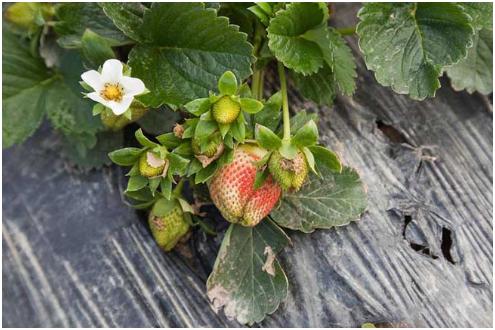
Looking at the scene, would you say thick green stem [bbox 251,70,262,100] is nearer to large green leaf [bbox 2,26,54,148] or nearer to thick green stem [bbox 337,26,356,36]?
thick green stem [bbox 337,26,356,36]

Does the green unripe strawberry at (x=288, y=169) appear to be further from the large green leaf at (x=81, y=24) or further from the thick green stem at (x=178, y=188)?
the large green leaf at (x=81, y=24)

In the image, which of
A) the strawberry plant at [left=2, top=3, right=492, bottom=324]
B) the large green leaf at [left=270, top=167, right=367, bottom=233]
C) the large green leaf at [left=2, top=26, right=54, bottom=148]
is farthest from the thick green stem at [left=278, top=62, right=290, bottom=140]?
the large green leaf at [left=2, top=26, right=54, bottom=148]

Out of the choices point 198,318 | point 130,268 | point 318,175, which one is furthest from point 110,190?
point 318,175

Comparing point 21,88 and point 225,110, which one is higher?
point 225,110

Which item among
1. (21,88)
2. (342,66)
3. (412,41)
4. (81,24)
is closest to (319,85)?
(342,66)

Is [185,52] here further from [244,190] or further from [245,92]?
[244,190]

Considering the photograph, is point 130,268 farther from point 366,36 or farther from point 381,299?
point 366,36
